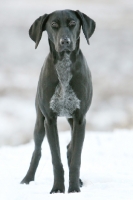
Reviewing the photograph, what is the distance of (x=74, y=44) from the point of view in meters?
6.12

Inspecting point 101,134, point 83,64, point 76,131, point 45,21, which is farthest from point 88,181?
point 101,134

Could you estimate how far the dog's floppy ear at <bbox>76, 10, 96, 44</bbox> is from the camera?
21.1ft

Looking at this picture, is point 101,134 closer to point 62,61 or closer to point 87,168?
point 87,168

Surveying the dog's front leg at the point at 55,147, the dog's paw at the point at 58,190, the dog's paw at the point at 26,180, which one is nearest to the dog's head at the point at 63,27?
the dog's front leg at the point at 55,147

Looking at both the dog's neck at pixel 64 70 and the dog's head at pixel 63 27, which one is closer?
the dog's head at pixel 63 27

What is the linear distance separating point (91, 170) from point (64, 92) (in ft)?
9.69

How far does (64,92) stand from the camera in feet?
20.9

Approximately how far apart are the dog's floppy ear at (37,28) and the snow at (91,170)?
6.16 feet

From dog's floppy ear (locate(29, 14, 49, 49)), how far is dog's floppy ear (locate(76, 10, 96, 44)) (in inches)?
17.0

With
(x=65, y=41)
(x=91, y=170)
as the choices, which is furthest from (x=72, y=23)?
(x=91, y=170)

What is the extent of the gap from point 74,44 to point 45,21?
605mm

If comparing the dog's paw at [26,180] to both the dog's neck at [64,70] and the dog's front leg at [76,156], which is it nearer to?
the dog's front leg at [76,156]

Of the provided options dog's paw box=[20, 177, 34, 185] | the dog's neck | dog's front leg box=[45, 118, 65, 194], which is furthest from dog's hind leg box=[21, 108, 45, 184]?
the dog's neck

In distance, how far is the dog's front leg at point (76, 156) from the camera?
6398mm
